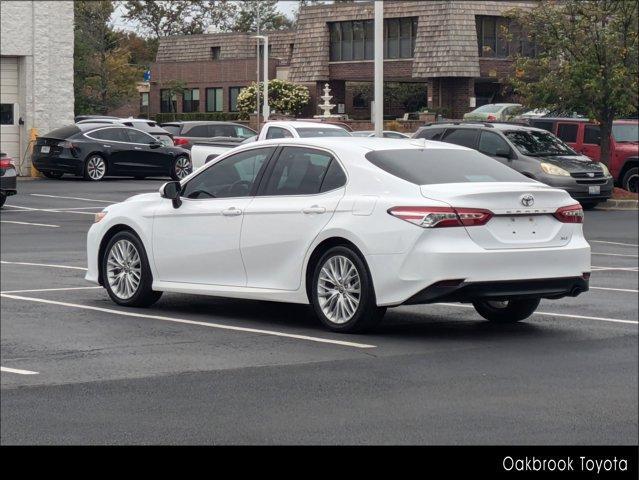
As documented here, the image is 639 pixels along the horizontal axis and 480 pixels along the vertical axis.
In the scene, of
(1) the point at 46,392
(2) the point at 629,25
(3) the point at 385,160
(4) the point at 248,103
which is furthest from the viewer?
(4) the point at 248,103

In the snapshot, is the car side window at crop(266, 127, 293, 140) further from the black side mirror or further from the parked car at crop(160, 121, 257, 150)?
the black side mirror

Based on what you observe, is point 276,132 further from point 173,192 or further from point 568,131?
point 173,192

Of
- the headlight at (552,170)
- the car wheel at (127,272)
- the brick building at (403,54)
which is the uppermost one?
the brick building at (403,54)

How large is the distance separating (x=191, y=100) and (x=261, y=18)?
95.3ft

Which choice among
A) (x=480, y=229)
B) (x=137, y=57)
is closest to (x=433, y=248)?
(x=480, y=229)

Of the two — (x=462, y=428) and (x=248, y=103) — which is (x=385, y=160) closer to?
→ (x=462, y=428)

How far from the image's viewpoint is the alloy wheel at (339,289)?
388 inches

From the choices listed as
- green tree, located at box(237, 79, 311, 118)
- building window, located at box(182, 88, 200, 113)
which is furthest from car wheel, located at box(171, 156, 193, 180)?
building window, located at box(182, 88, 200, 113)

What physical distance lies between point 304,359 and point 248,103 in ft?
212

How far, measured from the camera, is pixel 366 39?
2778 inches

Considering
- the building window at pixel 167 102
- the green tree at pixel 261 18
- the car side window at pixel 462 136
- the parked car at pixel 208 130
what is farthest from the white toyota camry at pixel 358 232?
the green tree at pixel 261 18

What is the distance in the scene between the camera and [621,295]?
14266 mm

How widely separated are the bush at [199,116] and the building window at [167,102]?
1.73 meters

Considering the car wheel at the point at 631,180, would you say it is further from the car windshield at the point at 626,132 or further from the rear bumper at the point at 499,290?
the rear bumper at the point at 499,290
